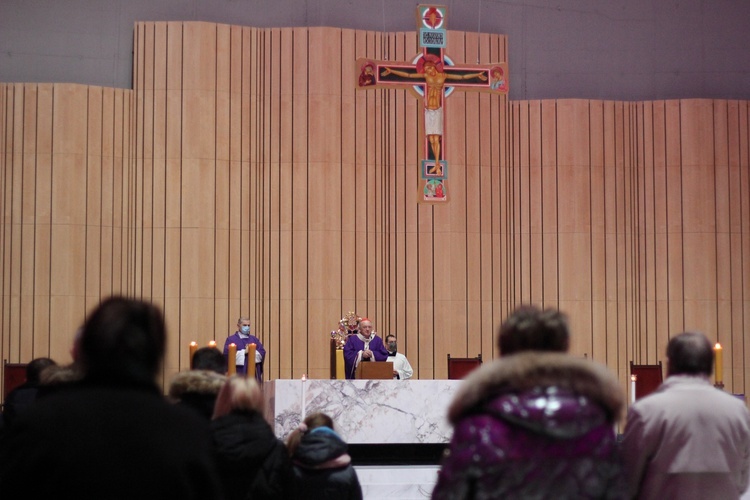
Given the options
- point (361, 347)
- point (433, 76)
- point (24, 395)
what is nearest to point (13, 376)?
point (361, 347)

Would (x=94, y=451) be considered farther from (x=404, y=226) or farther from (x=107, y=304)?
(x=404, y=226)

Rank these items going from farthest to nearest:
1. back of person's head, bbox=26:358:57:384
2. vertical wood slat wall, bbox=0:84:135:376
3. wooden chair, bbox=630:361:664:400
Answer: vertical wood slat wall, bbox=0:84:135:376
wooden chair, bbox=630:361:664:400
back of person's head, bbox=26:358:57:384

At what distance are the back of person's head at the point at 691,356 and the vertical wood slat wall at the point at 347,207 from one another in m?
9.53

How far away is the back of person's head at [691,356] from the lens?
342 cm

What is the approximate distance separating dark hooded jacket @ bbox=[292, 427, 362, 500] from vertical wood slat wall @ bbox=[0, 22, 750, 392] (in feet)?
27.2

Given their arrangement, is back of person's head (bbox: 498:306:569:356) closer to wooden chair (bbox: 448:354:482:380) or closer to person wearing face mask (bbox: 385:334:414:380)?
wooden chair (bbox: 448:354:482:380)

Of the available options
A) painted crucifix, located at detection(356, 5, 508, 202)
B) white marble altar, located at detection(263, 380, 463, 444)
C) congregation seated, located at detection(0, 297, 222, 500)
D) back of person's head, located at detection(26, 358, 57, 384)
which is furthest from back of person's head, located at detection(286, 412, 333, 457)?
painted crucifix, located at detection(356, 5, 508, 202)

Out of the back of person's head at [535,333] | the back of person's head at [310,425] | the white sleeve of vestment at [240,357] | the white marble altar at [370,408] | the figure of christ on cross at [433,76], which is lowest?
the white marble altar at [370,408]

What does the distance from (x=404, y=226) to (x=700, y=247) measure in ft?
12.8

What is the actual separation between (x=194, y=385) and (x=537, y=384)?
6.13 ft

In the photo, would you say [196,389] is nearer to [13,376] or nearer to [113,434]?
[113,434]

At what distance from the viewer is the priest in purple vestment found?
37.5ft

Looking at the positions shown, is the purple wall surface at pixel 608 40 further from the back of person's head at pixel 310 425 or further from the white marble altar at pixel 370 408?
the back of person's head at pixel 310 425

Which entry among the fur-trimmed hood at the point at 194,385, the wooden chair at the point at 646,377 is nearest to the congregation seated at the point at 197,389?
the fur-trimmed hood at the point at 194,385
